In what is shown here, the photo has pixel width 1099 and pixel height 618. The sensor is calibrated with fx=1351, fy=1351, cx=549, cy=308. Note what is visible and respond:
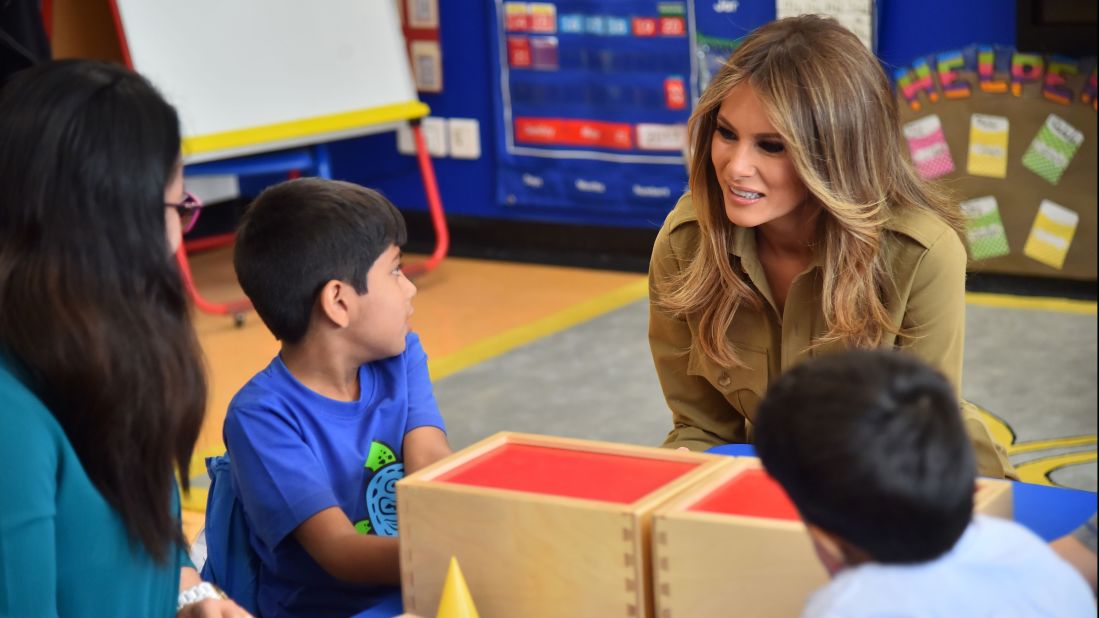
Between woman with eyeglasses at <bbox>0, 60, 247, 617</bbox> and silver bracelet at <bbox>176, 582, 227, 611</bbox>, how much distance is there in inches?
6.9

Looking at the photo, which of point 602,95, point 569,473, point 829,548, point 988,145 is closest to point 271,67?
point 602,95

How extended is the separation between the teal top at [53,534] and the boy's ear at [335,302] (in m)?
0.43

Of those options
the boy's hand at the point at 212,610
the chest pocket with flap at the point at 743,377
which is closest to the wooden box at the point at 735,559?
the boy's hand at the point at 212,610

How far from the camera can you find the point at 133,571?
4.22ft

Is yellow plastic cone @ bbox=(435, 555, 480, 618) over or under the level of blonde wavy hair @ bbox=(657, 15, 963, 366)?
under

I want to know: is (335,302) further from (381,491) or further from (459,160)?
(459,160)

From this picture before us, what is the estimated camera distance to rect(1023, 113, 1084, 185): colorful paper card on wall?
432 centimetres

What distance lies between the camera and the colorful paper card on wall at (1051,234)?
4402 millimetres

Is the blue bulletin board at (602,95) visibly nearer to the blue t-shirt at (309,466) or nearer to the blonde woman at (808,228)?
the blonde woman at (808,228)

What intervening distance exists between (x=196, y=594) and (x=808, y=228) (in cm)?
100

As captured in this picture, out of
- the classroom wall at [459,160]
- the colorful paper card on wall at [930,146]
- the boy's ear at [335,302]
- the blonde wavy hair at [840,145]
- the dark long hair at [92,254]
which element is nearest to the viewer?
the dark long hair at [92,254]

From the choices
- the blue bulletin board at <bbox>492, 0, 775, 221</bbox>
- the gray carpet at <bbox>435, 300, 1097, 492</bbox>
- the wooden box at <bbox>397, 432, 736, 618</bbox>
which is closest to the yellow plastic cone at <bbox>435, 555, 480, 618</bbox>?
the wooden box at <bbox>397, 432, 736, 618</bbox>

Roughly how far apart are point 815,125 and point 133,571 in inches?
40.9

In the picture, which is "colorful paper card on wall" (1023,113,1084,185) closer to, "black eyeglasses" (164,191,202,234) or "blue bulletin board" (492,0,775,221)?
"blue bulletin board" (492,0,775,221)
